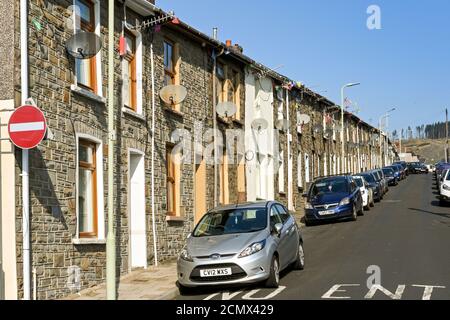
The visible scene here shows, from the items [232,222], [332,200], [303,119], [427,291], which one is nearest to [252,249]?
[232,222]

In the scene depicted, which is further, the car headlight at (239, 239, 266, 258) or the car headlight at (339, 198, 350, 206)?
the car headlight at (339, 198, 350, 206)

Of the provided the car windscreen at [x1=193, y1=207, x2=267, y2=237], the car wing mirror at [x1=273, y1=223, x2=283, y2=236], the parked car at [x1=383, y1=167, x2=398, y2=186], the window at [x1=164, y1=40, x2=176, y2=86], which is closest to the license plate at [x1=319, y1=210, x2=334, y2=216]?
the window at [x1=164, y1=40, x2=176, y2=86]

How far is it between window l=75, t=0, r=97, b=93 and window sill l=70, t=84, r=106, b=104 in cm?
25

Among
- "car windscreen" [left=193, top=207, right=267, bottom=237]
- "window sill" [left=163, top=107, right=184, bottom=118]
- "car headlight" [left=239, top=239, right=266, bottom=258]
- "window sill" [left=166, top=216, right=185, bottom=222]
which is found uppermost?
"window sill" [left=163, top=107, right=184, bottom=118]

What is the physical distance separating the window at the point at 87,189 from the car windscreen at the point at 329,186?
1308cm

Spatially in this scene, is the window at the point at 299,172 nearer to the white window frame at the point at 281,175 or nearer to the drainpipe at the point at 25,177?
the white window frame at the point at 281,175

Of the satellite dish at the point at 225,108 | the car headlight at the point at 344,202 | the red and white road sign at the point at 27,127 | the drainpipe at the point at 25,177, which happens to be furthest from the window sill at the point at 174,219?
the car headlight at the point at 344,202

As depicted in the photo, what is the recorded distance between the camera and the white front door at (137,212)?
15312 mm

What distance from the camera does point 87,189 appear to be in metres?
13.0

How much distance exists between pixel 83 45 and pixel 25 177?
2.94 metres

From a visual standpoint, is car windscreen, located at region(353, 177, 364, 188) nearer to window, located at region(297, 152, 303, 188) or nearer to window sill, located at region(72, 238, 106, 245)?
window, located at region(297, 152, 303, 188)

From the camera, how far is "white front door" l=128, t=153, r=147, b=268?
15312 millimetres
